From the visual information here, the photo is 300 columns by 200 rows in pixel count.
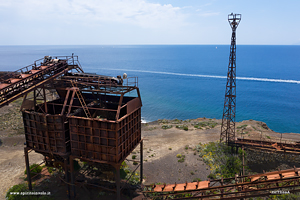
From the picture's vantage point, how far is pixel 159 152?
32.4 metres

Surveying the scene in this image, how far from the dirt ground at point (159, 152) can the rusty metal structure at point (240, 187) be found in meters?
5.04

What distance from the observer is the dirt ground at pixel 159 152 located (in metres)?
25.5

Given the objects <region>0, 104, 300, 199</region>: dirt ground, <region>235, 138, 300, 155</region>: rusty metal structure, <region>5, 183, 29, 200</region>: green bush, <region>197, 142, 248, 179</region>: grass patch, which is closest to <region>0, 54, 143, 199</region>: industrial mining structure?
<region>5, 183, 29, 200</region>: green bush

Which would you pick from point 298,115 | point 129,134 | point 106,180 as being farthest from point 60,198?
point 298,115

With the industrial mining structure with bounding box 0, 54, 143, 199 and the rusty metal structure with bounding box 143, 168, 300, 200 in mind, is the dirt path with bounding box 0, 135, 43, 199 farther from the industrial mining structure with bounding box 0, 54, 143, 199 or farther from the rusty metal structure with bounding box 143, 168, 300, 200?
the rusty metal structure with bounding box 143, 168, 300, 200

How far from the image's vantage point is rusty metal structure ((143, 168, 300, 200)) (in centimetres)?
1440

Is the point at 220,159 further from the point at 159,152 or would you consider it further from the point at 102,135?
the point at 102,135

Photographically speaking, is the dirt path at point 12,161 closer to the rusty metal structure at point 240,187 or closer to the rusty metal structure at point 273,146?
the rusty metal structure at point 240,187

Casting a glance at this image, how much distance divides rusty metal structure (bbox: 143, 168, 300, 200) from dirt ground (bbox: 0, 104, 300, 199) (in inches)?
198

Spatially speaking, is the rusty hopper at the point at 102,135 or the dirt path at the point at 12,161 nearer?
the rusty hopper at the point at 102,135

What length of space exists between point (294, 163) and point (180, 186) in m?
20.5

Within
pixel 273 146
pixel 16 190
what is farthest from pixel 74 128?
pixel 273 146

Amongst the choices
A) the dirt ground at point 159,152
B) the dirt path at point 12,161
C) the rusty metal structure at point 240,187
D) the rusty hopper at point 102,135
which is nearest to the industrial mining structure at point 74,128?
the rusty hopper at point 102,135

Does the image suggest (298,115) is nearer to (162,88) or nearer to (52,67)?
(162,88)
